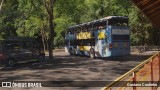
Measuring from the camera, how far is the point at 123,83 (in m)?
6.05

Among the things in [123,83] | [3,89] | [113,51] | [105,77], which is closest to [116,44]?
[113,51]

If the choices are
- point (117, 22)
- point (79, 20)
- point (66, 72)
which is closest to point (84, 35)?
point (117, 22)

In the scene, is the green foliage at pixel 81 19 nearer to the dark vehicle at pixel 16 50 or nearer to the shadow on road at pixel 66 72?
the dark vehicle at pixel 16 50

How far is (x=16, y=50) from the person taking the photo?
21.8 metres

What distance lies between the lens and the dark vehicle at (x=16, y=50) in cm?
2102

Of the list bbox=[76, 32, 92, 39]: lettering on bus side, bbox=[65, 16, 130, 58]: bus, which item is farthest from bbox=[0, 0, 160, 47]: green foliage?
bbox=[65, 16, 130, 58]: bus

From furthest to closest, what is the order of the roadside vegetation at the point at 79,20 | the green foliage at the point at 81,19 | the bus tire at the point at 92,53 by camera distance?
the green foliage at the point at 81,19 < the roadside vegetation at the point at 79,20 < the bus tire at the point at 92,53

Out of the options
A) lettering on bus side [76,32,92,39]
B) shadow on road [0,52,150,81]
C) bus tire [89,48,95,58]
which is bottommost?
shadow on road [0,52,150,81]

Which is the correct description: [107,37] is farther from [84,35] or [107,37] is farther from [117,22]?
[84,35]

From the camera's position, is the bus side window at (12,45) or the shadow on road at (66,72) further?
the bus side window at (12,45)

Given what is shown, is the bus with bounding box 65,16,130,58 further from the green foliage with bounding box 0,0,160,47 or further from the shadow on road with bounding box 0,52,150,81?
the green foliage with bounding box 0,0,160,47

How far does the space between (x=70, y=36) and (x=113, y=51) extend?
10750 mm

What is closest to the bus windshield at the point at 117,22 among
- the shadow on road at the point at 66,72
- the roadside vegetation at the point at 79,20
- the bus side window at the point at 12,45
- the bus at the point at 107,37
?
the bus at the point at 107,37

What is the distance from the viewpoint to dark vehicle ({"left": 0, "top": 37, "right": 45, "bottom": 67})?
21016 millimetres
